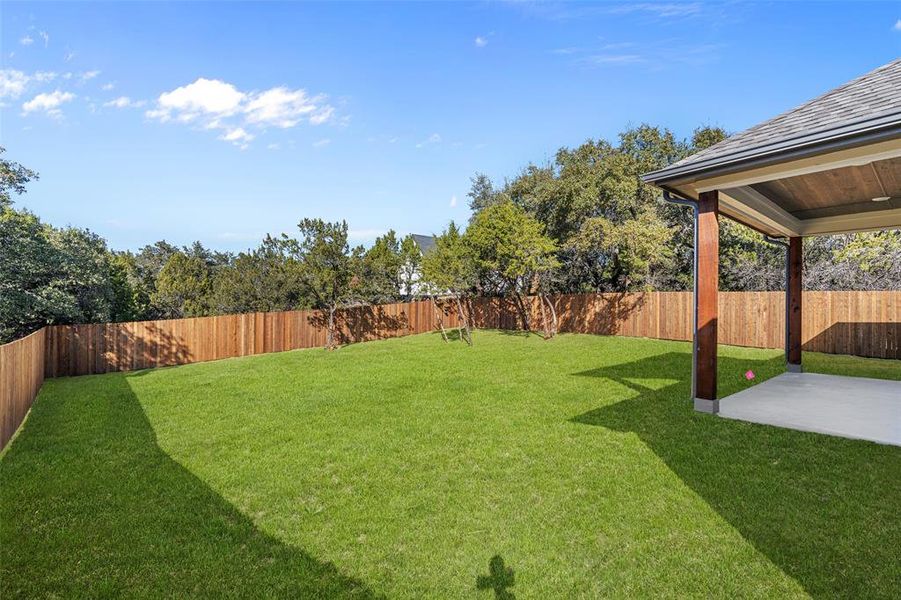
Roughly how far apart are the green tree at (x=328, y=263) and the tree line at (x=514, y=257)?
4 cm

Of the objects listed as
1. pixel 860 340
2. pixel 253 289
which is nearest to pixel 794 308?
pixel 860 340

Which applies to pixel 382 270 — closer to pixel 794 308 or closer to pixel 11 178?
pixel 11 178

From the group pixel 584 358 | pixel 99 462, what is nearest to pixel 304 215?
pixel 584 358

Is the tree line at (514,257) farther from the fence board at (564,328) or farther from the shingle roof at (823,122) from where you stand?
the shingle roof at (823,122)

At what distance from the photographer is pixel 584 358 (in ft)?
32.9

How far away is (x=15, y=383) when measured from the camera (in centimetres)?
560

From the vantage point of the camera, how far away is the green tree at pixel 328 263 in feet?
46.0

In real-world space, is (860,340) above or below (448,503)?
above

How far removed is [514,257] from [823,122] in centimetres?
1077

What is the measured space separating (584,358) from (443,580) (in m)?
8.29

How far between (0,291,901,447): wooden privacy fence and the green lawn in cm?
258

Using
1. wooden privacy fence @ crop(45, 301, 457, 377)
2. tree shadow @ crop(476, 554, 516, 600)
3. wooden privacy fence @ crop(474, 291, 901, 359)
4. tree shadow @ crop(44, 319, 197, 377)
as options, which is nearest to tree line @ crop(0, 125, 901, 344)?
wooden privacy fence @ crop(45, 301, 457, 377)

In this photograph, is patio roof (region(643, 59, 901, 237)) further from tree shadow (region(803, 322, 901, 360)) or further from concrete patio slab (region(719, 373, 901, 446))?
tree shadow (region(803, 322, 901, 360))

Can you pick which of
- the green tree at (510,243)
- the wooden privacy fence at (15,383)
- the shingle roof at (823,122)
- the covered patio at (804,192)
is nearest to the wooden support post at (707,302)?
the covered patio at (804,192)
